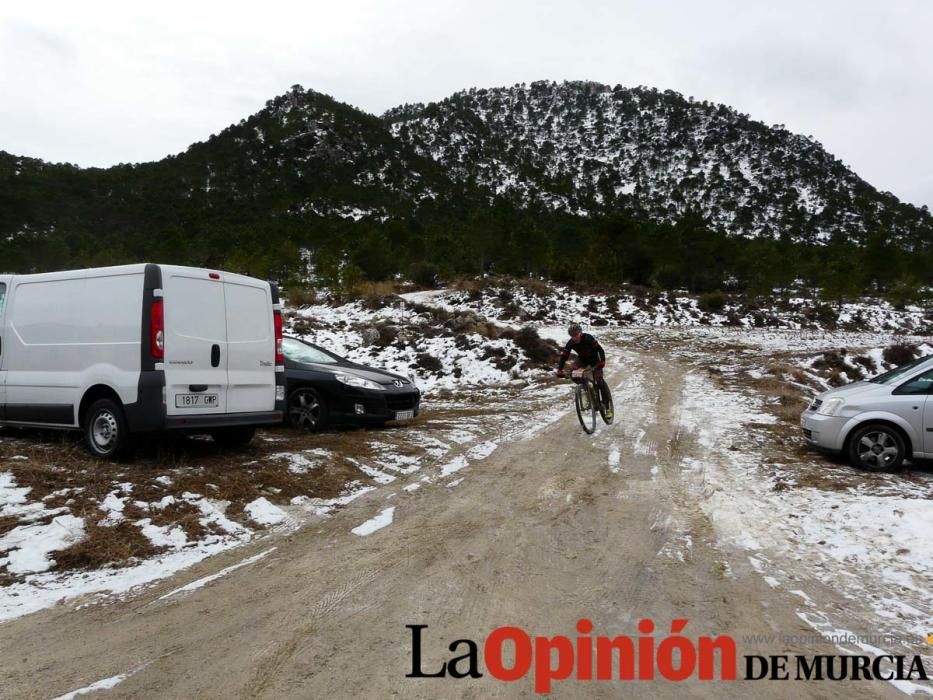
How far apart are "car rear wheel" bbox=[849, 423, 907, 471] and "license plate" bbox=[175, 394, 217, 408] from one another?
24.5ft

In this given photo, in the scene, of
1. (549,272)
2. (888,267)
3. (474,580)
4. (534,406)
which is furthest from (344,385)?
(888,267)

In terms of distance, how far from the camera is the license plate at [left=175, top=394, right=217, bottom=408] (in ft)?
21.0

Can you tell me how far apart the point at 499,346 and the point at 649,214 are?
125 metres

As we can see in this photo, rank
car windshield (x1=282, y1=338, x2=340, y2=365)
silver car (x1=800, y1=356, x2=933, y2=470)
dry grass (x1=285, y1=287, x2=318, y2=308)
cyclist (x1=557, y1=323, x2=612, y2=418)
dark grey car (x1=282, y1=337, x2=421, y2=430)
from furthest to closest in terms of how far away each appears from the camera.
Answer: dry grass (x1=285, y1=287, x2=318, y2=308) → cyclist (x1=557, y1=323, x2=612, y2=418) → car windshield (x1=282, y1=338, x2=340, y2=365) → dark grey car (x1=282, y1=337, x2=421, y2=430) → silver car (x1=800, y1=356, x2=933, y2=470)

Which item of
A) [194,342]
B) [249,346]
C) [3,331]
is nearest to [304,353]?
[249,346]

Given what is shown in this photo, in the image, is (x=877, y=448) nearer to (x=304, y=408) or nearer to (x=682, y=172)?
(x=304, y=408)

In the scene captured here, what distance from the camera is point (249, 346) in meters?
7.23

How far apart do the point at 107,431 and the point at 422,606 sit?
4.55 m

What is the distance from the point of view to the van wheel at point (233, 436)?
7.75 metres

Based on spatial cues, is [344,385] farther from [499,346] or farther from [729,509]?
[499,346]

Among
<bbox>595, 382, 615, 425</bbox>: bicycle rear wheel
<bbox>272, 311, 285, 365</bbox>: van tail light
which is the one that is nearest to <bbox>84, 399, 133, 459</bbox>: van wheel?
<bbox>272, 311, 285, 365</bbox>: van tail light

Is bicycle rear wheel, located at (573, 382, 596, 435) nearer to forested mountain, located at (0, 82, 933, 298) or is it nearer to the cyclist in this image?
the cyclist

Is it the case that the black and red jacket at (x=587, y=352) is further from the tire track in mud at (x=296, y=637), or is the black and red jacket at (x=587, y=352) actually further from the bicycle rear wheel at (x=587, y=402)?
the tire track in mud at (x=296, y=637)

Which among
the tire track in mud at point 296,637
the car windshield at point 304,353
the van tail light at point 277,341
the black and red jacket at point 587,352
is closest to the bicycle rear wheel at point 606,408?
the black and red jacket at point 587,352
